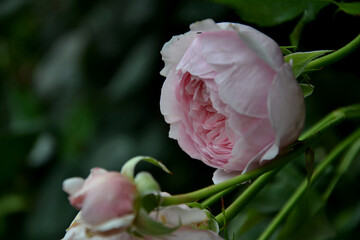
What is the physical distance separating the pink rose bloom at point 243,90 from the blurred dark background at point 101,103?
0.91 feet

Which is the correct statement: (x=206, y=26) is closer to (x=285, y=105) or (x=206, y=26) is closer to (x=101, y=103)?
(x=285, y=105)

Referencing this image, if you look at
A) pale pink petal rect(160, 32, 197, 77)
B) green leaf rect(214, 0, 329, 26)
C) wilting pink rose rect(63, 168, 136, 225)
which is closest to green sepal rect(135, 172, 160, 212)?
wilting pink rose rect(63, 168, 136, 225)

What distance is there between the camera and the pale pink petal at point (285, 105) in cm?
33

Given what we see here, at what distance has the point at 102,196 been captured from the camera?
29cm

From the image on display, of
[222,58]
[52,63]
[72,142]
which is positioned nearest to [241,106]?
[222,58]

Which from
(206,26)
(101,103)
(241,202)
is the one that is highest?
(206,26)

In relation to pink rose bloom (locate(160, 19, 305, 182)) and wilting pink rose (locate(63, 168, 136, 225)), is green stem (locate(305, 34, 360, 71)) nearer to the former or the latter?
pink rose bloom (locate(160, 19, 305, 182))

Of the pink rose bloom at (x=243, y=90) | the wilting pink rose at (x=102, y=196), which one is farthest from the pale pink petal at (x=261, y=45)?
the wilting pink rose at (x=102, y=196)

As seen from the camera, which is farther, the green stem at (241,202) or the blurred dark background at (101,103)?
the blurred dark background at (101,103)

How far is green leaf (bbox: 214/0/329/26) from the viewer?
47 centimetres

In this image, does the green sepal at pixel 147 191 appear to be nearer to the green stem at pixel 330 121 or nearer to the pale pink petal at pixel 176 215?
the pale pink petal at pixel 176 215

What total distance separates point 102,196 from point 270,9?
255mm

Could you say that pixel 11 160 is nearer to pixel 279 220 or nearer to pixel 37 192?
pixel 37 192

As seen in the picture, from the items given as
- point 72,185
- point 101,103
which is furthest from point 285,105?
point 101,103
